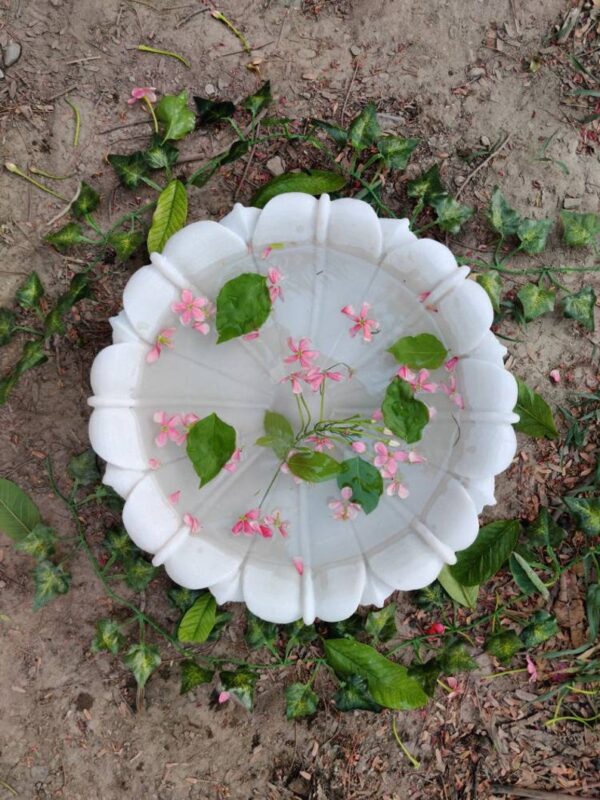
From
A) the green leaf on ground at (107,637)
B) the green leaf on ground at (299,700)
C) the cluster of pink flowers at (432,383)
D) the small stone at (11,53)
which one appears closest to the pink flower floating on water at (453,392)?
the cluster of pink flowers at (432,383)

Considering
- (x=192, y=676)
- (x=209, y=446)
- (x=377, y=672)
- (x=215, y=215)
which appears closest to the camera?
(x=209, y=446)

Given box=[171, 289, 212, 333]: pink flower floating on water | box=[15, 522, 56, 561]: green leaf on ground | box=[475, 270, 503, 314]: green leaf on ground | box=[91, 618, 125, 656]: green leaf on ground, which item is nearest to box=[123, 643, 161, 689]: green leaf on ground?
box=[91, 618, 125, 656]: green leaf on ground

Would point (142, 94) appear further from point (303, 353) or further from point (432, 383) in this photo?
point (432, 383)

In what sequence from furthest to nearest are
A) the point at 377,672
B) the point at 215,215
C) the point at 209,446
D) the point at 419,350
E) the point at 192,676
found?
the point at 215,215 < the point at 192,676 < the point at 377,672 < the point at 419,350 < the point at 209,446

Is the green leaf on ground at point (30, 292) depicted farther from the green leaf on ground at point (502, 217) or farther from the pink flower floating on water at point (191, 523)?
the green leaf on ground at point (502, 217)

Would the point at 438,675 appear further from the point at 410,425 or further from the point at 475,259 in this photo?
the point at 475,259

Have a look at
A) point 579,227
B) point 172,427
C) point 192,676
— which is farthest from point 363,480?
point 579,227
